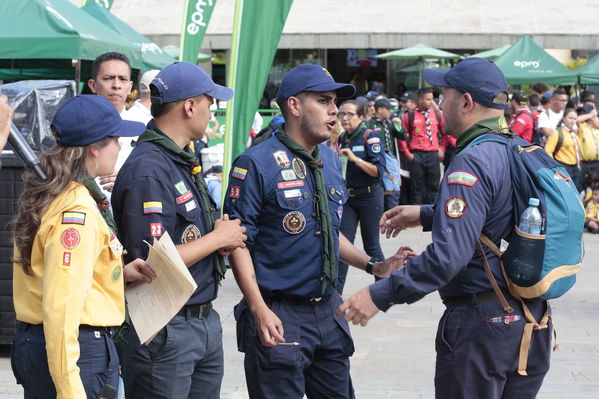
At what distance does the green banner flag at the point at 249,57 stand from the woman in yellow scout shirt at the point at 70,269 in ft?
15.1

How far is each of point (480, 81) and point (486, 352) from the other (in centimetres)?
112

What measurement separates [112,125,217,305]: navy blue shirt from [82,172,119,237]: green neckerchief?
0.04 m

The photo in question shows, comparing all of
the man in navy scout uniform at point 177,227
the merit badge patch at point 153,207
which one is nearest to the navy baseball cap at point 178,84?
the man in navy scout uniform at point 177,227

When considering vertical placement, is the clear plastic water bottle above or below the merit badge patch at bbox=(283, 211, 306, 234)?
above

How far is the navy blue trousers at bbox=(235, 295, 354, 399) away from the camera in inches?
166

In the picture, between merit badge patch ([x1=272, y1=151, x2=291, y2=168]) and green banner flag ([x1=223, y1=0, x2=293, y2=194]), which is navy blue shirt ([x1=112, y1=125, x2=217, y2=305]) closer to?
merit badge patch ([x1=272, y1=151, x2=291, y2=168])

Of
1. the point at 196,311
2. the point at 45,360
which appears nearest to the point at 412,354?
the point at 196,311

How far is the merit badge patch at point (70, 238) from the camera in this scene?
322cm

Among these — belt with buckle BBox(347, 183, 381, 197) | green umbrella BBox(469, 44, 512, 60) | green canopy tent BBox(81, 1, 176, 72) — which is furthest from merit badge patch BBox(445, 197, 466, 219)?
green umbrella BBox(469, 44, 512, 60)

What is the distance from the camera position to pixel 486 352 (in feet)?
12.6

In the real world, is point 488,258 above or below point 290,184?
below

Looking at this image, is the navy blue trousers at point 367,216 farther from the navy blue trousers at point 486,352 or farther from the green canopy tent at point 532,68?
the green canopy tent at point 532,68

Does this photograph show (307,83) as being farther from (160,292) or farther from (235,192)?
(160,292)

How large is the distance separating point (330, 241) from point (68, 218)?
1.42 meters
